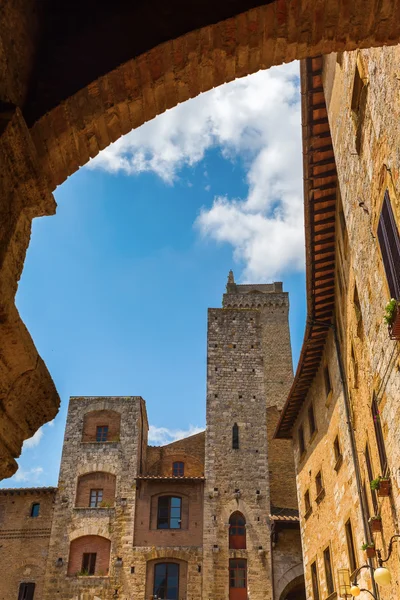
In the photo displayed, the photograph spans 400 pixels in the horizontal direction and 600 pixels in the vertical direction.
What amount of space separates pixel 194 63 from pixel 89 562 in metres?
26.3

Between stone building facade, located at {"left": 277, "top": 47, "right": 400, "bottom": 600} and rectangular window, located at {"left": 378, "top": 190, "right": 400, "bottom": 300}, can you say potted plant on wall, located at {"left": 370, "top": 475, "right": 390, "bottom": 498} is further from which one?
rectangular window, located at {"left": 378, "top": 190, "right": 400, "bottom": 300}

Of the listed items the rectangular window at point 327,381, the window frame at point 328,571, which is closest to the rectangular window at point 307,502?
the window frame at point 328,571

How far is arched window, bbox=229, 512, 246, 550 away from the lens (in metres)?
25.7

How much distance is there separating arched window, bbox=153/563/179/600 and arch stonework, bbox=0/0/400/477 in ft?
79.9

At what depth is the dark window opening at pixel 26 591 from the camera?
2598cm

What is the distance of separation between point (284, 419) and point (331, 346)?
5988 mm

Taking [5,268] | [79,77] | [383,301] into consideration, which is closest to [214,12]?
[79,77]

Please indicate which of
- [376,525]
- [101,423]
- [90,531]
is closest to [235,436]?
[101,423]

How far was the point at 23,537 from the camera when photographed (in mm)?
27188

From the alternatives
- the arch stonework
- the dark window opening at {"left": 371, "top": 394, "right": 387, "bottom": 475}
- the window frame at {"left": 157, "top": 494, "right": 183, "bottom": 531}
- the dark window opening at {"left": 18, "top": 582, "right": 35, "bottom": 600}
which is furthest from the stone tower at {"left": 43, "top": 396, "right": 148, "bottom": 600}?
the arch stonework

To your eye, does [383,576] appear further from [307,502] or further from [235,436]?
[235,436]

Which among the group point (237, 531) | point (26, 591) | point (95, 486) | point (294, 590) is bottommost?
point (26, 591)

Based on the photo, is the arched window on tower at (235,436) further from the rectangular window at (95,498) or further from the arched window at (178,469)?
the rectangular window at (95,498)

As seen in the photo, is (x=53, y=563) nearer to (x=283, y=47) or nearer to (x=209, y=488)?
(x=209, y=488)
